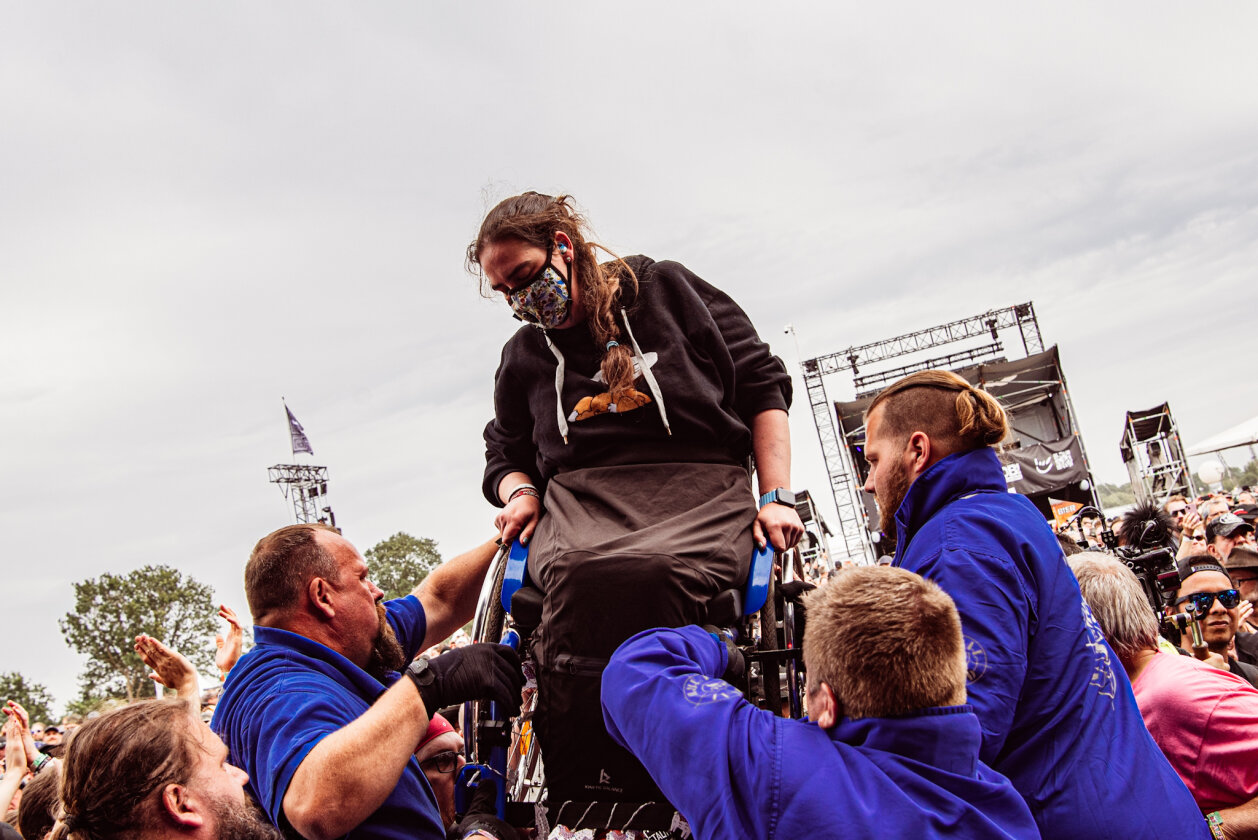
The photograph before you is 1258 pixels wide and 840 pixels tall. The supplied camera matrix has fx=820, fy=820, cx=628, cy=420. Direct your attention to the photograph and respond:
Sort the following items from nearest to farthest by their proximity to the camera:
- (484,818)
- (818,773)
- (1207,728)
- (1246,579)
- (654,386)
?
1. (818,773)
2. (484,818)
3. (1207,728)
4. (654,386)
5. (1246,579)

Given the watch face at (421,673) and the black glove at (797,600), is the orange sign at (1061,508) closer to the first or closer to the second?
the black glove at (797,600)

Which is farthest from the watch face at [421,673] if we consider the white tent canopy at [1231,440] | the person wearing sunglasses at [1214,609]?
the white tent canopy at [1231,440]

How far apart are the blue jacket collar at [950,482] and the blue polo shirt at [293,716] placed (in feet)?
4.76

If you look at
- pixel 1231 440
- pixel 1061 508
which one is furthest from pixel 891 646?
pixel 1231 440

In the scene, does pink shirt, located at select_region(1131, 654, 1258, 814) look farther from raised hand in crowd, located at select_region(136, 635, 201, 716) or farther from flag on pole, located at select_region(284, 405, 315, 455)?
flag on pole, located at select_region(284, 405, 315, 455)

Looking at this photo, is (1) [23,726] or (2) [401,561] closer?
(1) [23,726]

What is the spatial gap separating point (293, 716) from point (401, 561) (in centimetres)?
4099

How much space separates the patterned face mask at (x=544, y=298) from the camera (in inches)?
99.4

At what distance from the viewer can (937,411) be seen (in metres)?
2.13

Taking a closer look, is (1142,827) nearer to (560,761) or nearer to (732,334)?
Result: (560,761)

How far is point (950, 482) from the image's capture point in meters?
2.01

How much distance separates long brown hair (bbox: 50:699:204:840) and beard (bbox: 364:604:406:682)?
2.53 feet

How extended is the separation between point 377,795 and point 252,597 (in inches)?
31.1

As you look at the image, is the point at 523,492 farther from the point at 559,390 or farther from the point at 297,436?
the point at 297,436
